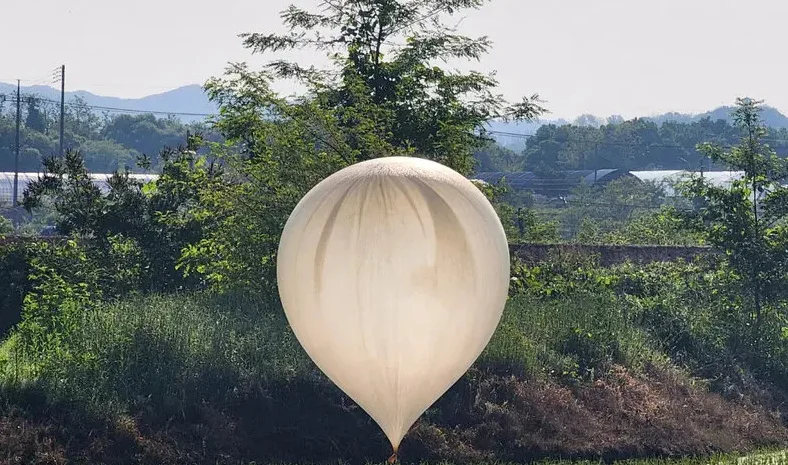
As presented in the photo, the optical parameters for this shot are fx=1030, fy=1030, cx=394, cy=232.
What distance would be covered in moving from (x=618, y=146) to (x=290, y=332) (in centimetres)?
9544

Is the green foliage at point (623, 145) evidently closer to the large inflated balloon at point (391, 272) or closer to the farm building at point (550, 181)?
the farm building at point (550, 181)

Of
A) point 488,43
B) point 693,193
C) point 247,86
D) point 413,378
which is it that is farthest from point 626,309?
point 413,378

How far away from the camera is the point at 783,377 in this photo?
58.3 feet

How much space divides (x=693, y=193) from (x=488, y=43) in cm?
496

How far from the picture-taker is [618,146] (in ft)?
350

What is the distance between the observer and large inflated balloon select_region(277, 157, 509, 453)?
6.81 meters

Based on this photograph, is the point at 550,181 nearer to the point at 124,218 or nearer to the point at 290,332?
the point at 124,218

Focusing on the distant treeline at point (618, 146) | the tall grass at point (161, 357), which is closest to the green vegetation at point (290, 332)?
the tall grass at point (161, 357)

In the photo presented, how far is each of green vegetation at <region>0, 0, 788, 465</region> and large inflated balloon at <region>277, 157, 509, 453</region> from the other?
594 centimetres

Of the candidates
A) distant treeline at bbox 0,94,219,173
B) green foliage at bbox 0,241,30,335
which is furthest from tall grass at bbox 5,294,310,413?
distant treeline at bbox 0,94,219,173

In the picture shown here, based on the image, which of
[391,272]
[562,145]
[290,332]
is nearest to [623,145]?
[562,145]

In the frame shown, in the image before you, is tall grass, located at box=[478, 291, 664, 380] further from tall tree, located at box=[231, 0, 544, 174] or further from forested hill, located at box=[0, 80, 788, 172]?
forested hill, located at box=[0, 80, 788, 172]

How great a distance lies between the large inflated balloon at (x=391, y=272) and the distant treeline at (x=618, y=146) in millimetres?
90758

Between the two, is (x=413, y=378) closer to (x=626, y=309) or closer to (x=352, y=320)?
(x=352, y=320)
